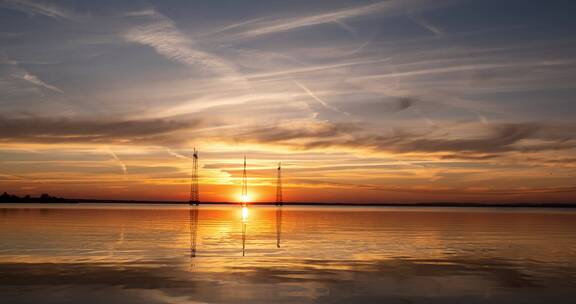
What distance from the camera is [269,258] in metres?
34.2

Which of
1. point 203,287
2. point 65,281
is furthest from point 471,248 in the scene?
point 65,281

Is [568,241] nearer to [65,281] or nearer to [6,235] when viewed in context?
[65,281]

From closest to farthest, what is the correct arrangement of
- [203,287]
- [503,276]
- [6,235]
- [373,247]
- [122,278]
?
1. [203,287]
2. [122,278]
3. [503,276]
4. [373,247]
5. [6,235]

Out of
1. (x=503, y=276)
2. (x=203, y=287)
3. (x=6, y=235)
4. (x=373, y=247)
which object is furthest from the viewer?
(x=6, y=235)

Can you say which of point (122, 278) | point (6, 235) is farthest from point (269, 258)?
point (6, 235)

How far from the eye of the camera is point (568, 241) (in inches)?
1960

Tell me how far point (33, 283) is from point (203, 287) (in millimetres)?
7526

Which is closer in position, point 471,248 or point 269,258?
point 269,258

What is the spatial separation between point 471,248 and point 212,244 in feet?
64.2

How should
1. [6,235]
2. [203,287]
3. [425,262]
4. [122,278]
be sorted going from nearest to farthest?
[203,287]
[122,278]
[425,262]
[6,235]

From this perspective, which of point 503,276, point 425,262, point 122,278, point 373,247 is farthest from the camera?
point 373,247

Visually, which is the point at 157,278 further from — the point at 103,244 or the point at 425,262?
the point at 103,244

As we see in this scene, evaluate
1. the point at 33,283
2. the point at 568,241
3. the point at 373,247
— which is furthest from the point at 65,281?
the point at 568,241

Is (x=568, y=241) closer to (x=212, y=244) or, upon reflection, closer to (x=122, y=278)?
(x=212, y=244)
